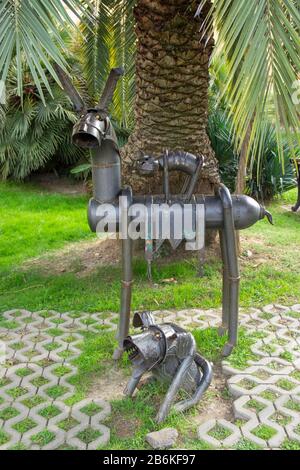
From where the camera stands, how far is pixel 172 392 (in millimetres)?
2836

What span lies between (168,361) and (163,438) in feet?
1.57

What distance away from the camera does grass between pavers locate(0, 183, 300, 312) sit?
4.51 metres

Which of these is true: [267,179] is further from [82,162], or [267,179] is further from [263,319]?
[263,319]

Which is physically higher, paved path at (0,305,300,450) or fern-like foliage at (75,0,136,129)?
fern-like foliage at (75,0,136,129)

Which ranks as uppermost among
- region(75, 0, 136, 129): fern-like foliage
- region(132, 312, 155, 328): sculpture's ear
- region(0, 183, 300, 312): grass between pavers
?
region(75, 0, 136, 129): fern-like foliage

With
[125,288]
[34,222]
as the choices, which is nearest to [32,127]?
[34,222]

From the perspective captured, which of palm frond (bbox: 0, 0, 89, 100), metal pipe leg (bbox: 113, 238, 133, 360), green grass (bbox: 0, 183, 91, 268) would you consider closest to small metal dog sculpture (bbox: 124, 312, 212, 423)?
metal pipe leg (bbox: 113, 238, 133, 360)

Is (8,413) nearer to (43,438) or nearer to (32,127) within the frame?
(43,438)

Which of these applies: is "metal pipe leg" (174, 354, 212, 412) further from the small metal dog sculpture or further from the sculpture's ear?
the sculpture's ear

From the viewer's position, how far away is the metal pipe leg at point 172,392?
2.81 metres

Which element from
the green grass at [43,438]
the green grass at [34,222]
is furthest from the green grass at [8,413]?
the green grass at [34,222]

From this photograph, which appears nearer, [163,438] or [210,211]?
[163,438]

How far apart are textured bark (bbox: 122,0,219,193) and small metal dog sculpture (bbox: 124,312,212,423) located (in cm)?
220
